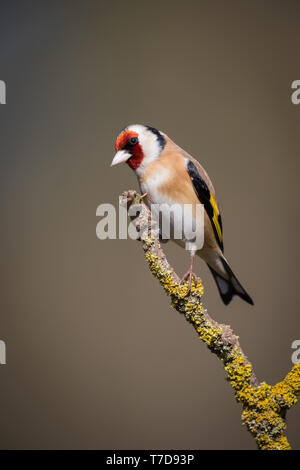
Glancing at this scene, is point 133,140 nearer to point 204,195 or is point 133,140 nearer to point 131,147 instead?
point 131,147

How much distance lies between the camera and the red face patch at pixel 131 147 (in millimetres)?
1027

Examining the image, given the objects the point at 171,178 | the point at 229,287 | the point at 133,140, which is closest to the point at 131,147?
the point at 133,140

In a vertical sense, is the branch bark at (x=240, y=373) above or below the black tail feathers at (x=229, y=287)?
below

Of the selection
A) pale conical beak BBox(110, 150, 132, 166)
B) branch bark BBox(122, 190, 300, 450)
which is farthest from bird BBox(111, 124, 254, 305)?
branch bark BBox(122, 190, 300, 450)

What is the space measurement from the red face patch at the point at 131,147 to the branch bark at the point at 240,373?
1.03 ft

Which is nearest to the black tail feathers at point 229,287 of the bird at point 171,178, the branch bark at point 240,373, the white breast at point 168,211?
the bird at point 171,178

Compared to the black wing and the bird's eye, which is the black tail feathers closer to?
the black wing

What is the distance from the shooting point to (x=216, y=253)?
1.14 m

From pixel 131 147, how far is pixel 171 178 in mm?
129

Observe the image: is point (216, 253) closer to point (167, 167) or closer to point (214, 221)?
point (214, 221)

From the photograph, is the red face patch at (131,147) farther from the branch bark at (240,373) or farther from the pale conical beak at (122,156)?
the branch bark at (240,373)

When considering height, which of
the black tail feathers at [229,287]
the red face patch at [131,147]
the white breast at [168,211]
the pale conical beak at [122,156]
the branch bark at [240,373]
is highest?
the red face patch at [131,147]

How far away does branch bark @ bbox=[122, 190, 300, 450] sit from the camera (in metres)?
0.73
